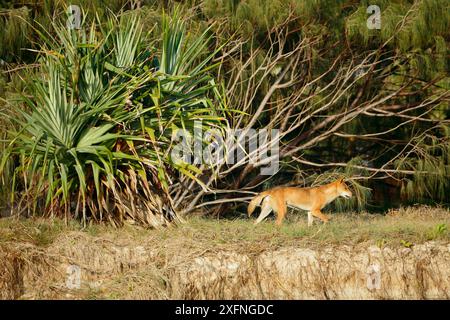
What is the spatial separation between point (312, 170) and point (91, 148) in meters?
6.25

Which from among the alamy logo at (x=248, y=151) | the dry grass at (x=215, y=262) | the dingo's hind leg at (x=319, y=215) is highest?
the alamy logo at (x=248, y=151)

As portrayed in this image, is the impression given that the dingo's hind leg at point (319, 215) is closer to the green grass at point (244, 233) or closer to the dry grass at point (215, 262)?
the green grass at point (244, 233)

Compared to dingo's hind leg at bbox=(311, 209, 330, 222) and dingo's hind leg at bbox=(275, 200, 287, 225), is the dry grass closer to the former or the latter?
dingo's hind leg at bbox=(275, 200, 287, 225)

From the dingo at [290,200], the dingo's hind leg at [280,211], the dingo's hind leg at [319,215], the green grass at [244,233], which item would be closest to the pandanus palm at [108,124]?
the green grass at [244,233]

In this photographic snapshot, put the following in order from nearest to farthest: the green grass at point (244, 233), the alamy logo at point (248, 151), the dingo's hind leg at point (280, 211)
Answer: the green grass at point (244, 233), the dingo's hind leg at point (280, 211), the alamy logo at point (248, 151)

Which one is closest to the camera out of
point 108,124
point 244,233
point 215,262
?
point 215,262

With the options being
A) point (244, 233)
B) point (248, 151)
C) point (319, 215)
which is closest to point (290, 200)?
point (319, 215)

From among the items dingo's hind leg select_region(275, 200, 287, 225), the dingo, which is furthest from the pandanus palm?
dingo's hind leg select_region(275, 200, 287, 225)

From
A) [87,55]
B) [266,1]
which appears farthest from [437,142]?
[87,55]

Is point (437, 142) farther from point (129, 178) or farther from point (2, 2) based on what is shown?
point (2, 2)

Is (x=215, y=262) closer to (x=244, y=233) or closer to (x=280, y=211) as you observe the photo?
(x=244, y=233)

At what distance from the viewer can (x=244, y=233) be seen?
10477 mm

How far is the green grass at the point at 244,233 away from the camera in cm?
998

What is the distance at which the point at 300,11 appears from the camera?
45.0 ft
